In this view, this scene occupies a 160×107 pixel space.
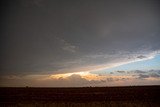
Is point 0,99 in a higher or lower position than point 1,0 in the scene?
lower

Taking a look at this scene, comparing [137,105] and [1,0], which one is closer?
[137,105]

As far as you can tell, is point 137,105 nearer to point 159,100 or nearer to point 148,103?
point 148,103

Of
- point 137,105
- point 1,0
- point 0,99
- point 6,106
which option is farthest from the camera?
point 1,0

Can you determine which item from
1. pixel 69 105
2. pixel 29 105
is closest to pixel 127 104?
pixel 69 105

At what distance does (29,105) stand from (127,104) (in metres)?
5.72

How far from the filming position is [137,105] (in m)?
15.5

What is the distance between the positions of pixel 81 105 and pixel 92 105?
67cm

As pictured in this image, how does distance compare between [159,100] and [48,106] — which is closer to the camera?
[48,106]

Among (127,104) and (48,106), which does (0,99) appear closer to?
(48,106)

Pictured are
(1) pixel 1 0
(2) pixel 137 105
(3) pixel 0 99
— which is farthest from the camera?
(1) pixel 1 0

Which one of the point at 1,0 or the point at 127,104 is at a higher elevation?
the point at 1,0

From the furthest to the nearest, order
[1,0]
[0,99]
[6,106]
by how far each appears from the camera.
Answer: [1,0] < [0,99] < [6,106]

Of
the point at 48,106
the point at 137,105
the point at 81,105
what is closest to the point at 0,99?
the point at 48,106

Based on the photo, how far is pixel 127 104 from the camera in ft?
51.6
